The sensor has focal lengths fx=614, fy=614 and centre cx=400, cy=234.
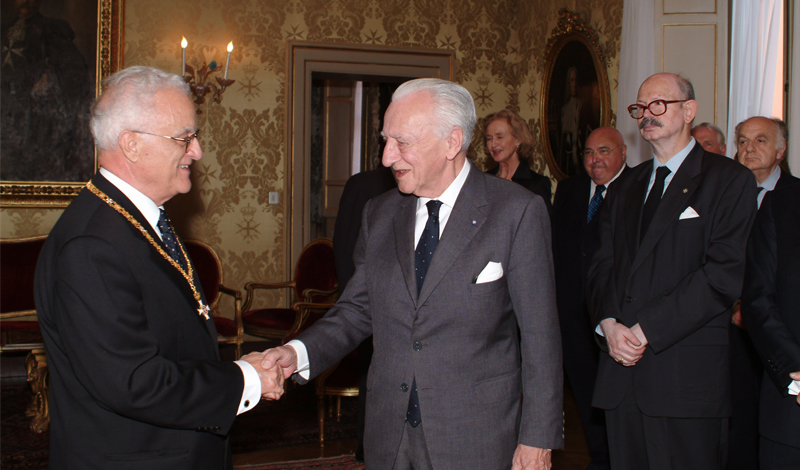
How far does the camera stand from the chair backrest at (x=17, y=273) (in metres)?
5.02

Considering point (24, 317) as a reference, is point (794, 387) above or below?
above

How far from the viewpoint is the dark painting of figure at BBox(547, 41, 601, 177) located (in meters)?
5.36

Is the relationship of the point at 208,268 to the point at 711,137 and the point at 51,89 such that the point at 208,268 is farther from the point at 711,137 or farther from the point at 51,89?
the point at 711,137

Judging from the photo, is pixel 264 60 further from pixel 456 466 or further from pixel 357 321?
pixel 456 466

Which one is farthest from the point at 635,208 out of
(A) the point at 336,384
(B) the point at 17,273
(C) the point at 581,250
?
(B) the point at 17,273

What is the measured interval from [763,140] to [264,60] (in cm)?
462

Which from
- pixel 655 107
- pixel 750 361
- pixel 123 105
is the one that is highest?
pixel 655 107

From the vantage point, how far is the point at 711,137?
3.94 m

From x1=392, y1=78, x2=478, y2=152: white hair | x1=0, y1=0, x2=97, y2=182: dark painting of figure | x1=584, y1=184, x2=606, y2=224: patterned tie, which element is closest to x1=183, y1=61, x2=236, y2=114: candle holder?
x1=0, y1=0, x2=97, y2=182: dark painting of figure

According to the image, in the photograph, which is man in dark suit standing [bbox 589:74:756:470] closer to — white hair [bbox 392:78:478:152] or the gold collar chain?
white hair [bbox 392:78:478:152]

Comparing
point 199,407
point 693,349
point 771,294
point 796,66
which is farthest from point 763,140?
point 199,407

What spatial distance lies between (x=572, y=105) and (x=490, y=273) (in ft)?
14.3

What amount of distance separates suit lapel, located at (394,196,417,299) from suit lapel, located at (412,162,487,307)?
0.06m

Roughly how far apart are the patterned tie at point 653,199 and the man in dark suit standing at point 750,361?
111 centimetres
